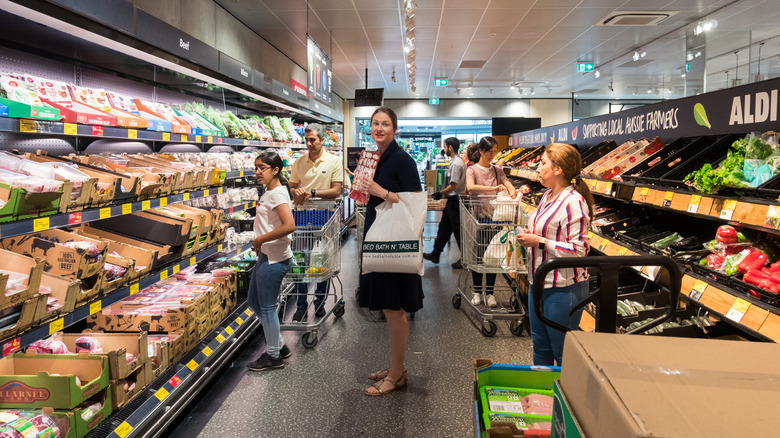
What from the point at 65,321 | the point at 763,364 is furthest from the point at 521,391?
the point at 65,321

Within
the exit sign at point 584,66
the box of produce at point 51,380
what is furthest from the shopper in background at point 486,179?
the exit sign at point 584,66

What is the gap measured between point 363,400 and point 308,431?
47 cm

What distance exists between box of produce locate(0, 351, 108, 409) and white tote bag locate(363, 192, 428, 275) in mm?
1472

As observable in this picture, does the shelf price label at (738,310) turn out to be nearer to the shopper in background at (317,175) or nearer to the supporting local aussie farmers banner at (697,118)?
the supporting local aussie farmers banner at (697,118)

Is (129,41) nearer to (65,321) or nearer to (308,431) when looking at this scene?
(65,321)

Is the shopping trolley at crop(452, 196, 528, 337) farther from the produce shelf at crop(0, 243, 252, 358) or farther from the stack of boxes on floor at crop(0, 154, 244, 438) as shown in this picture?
the produce shelf at crop(0, 243, 252, 358)

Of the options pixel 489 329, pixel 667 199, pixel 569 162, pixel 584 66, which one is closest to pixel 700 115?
pixel 667 199

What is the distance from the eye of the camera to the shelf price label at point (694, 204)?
8.63ft

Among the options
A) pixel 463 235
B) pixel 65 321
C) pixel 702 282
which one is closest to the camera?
pixel 65 321

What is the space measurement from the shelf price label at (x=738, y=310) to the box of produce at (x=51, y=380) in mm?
2864

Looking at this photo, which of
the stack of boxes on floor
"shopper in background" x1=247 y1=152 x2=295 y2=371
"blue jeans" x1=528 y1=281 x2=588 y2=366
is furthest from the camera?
"shopper in background" x1=247 y1=152 x2=295 y2=371

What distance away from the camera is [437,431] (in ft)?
9.34

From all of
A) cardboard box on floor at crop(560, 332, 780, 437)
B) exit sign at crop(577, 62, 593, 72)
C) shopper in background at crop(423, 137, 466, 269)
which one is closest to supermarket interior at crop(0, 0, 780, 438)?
cardboard box on floor at crop(560, 332, 780, 437)

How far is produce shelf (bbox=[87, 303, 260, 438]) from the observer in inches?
90.0
